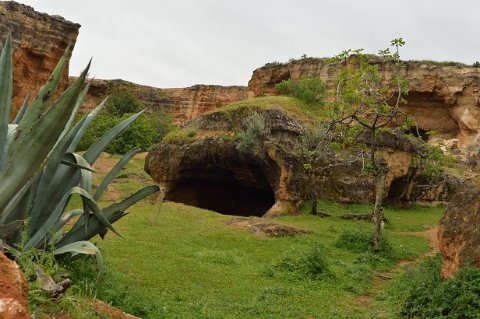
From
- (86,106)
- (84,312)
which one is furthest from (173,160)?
(86,106)

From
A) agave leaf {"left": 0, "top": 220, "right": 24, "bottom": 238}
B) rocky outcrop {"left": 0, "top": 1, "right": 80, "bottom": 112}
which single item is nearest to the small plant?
agave leaf {"left": 0, "top": 220, "right": 24, "bottom": 238}

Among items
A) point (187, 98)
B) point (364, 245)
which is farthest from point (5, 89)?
point (187, 98)

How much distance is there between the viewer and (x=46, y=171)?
17.6ft

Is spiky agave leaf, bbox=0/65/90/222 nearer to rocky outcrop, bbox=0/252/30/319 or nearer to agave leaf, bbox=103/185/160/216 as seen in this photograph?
agave leaf, bbox=103/185/160/216

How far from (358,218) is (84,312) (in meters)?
15.3

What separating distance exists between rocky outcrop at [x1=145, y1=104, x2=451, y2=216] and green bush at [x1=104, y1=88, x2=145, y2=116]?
2458cm

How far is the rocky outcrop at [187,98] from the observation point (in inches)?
2090

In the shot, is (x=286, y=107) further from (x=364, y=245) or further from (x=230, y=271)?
(x=230, y=271)

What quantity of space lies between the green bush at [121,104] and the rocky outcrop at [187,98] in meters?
5.39

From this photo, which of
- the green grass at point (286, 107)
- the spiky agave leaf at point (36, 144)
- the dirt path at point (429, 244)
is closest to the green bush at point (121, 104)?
the green grass at point (286, 107)

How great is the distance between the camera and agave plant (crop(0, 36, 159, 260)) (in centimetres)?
421

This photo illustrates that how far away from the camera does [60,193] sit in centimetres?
560

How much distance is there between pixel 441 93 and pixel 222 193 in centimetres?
2021

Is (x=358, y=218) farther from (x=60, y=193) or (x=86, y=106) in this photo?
(x=86, y=106)
